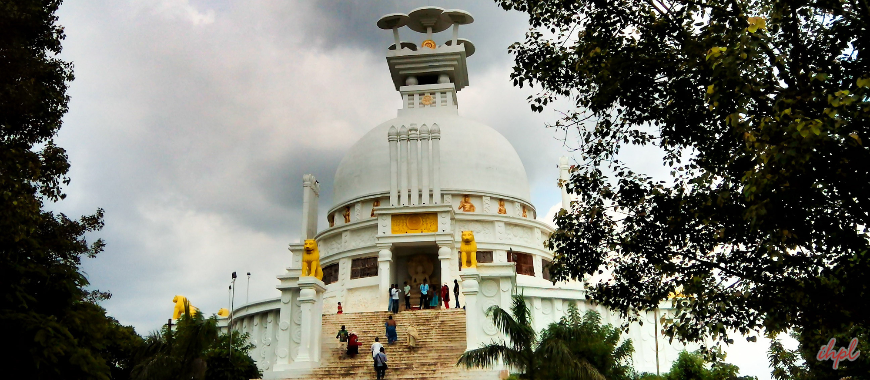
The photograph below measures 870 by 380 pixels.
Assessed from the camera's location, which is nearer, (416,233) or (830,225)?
(830,225)

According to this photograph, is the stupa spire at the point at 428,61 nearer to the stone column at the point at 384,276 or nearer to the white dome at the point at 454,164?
the white dome at the point at 454,164

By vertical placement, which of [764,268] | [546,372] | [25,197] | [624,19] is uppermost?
[624,19]

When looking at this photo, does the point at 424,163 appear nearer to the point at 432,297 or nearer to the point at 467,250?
the point at 432,297

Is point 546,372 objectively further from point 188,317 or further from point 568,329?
point 188,317

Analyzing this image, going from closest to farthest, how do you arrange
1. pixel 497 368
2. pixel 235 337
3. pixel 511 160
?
1. pixel 497 368
2. pixel 235 337
3. pixel 511 160

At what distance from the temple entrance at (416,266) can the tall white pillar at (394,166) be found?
223cm

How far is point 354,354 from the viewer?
73.8 feet

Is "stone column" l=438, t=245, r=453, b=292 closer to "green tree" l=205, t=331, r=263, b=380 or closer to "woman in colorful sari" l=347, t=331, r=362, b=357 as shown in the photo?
"woman in colorful sari" l=347, t=331, r=362, b=357

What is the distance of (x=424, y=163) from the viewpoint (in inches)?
1330

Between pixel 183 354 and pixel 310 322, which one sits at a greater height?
pixel 310 322

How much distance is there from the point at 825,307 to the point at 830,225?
1708 millimetres

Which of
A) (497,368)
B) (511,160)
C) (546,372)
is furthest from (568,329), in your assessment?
(511,160)

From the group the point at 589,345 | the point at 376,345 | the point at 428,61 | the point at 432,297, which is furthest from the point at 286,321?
the point at 428,61

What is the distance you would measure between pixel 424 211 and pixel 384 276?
3196 millimetres
